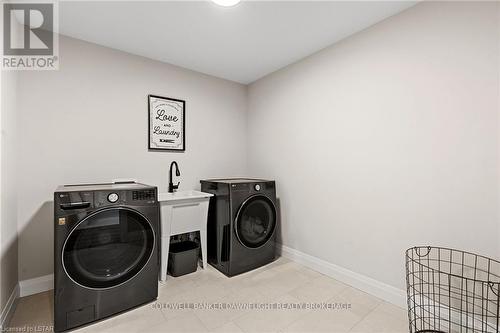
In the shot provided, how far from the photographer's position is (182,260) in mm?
2359

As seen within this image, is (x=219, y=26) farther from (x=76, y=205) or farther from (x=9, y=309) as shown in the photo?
(x=9, y=309)

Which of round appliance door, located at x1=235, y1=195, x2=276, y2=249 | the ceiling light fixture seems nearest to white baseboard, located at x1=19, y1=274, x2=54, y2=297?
round appliance door, located at x1=235, y1=195, x2=276, y2=249

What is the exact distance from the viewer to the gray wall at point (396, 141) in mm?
1495

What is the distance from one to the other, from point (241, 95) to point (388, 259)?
267 centimetres

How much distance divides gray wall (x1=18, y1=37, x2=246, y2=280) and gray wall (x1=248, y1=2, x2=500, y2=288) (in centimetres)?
120

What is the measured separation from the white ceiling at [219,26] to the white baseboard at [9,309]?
2.19 metres

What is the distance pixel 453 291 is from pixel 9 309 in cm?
307

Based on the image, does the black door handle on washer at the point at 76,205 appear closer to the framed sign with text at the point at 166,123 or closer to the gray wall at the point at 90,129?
the gray wall at the point at 90,129

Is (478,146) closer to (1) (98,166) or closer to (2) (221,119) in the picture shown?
(2) (221,119)

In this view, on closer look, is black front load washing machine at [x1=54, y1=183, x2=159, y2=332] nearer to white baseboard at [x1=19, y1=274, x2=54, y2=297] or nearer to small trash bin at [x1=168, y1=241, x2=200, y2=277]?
small trash bin at [x1=168, y1=241, x2=200, y2=277]

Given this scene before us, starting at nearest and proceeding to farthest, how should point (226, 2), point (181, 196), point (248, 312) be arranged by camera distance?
point (226, 2) < point (248, 312) < point (181, 196)

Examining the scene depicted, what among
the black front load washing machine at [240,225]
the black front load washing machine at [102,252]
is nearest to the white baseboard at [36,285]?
the black front load washing machine at [102,252]

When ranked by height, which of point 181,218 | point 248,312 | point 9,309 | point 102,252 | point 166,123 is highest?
point 166,123

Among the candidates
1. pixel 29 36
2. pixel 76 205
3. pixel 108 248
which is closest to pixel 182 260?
pixel 108 248
